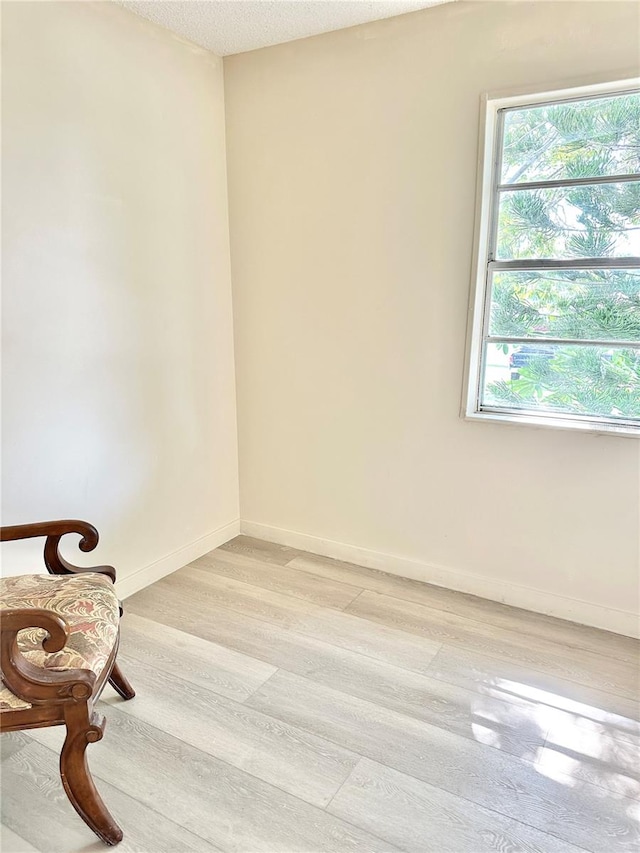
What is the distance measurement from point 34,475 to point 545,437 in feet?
6.68

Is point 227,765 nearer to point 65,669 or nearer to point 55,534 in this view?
point 65,669

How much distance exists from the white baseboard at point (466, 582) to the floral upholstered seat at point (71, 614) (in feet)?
4.62

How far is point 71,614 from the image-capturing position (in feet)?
5.02

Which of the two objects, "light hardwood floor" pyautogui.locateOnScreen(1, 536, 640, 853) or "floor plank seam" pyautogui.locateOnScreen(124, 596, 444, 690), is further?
"floor plank seam" pyautogui.locateOnScreen(124, 596, 444, 690)

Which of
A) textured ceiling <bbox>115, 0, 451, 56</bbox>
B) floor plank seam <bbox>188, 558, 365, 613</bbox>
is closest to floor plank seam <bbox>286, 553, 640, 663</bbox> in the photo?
floor plank seam <bbox>188, 558, 365, 613</bbox>

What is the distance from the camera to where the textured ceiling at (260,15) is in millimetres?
2186

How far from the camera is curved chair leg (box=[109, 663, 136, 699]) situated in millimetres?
1872

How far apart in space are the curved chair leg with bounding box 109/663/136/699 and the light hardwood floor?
44 mm

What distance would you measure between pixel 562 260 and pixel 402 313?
26.9 inches

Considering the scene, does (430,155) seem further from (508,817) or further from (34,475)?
(508,817)

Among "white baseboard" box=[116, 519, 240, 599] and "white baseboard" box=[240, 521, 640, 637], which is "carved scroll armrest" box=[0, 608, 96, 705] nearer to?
"white baseboard" box=[116, 519, 240, 599]

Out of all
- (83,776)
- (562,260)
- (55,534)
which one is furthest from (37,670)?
(562,260)

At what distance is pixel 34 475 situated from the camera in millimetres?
2107

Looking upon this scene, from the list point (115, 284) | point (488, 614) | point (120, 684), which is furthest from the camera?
point (488, 614)
